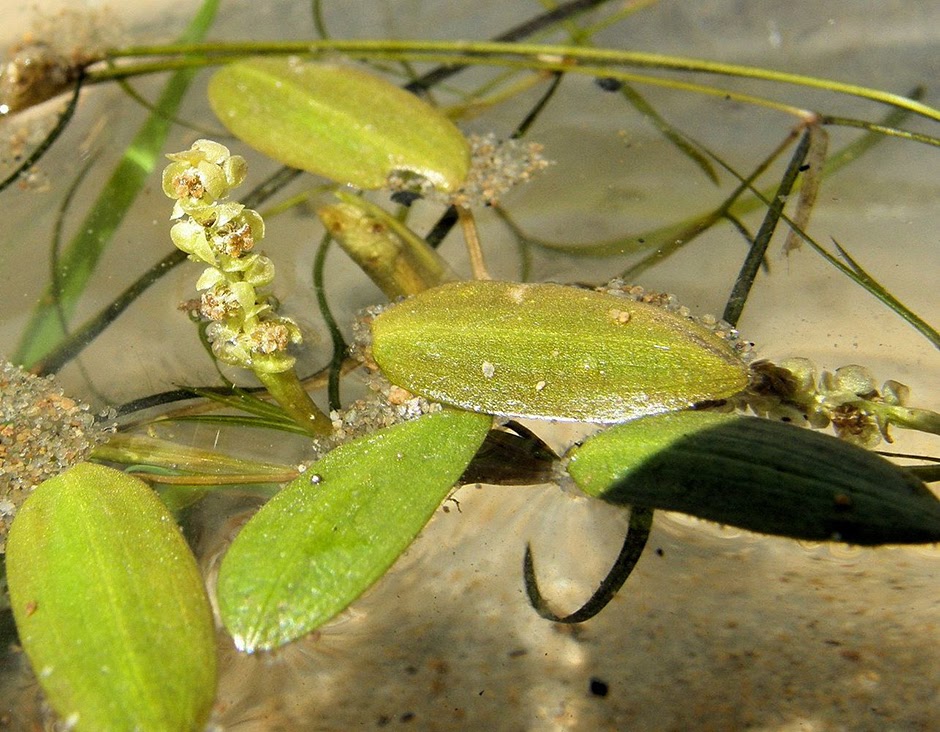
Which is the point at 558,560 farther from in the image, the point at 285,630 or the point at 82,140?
the point at 82,140

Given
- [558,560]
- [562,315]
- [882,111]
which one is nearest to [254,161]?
[562,315]

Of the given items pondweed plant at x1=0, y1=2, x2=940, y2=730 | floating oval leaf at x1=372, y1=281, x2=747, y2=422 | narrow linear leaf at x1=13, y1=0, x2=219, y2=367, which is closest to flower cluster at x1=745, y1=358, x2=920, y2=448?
pondweed plant at x1=0, y1=2, x2=940, y2=730

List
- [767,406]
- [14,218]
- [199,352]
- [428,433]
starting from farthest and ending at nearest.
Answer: [14,218] → [199,352] → [767,406] → [428,433]

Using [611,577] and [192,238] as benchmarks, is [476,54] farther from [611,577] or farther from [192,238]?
[611,577]

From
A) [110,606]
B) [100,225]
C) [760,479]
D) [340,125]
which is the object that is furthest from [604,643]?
[100,225]

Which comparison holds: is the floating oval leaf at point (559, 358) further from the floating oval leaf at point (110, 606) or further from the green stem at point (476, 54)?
the green stem at point (476, 54)

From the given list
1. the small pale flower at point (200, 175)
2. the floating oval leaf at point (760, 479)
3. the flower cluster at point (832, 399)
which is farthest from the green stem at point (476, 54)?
the floating oval leaf at point (760, 479)
